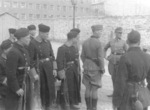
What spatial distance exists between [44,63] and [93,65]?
1152mm

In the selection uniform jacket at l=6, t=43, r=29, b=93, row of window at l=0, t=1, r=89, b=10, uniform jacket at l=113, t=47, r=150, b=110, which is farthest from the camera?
row of window at l=0, t=1, r=89, b=10

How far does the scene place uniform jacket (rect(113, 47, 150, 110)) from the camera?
3.98 meters

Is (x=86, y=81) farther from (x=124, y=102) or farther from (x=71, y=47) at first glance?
(x=124, y=102)

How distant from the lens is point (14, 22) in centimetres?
1598

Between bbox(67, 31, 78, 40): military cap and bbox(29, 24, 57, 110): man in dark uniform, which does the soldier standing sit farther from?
bbox(29, 24, 57, 110): man in dark uniform

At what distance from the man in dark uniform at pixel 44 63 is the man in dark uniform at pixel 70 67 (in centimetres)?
21

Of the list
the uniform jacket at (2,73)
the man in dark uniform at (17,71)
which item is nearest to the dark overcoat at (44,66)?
the uniform jacket at (2,73)

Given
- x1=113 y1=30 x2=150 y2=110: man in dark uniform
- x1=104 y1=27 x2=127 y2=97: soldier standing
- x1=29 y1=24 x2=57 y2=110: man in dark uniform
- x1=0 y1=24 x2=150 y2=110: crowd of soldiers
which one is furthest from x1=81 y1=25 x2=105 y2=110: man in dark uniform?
x1=113 y1=30 x2=150 y2=110: man in dark uniform

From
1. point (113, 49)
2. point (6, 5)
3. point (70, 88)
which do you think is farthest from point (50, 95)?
point (6, 5)

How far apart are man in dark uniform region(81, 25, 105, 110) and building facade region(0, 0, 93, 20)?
182ft

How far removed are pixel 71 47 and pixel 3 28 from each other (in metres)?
9.57

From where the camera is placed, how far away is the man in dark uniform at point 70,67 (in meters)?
6.20

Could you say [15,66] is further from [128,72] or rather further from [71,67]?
[71,67]

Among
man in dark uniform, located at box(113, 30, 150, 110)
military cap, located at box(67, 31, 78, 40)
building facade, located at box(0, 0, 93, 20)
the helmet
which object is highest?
building facade, located at box(0, 0, 93, 20)
